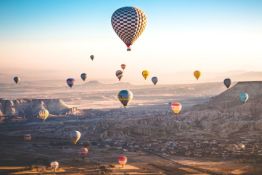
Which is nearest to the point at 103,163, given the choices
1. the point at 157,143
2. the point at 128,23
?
the point at 128,23

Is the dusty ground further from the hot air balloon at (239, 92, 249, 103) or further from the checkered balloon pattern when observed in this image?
the hot air balloon at (239, 92, 249, 103)

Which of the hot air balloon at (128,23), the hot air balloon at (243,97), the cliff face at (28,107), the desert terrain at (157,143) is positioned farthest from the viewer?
the cliff face at (28,107)

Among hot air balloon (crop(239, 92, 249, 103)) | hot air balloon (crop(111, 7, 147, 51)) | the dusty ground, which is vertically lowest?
the dusty ground

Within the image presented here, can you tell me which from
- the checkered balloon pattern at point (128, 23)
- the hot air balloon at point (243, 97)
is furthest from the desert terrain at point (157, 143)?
the checkered balloon pattern at point (128, 23)

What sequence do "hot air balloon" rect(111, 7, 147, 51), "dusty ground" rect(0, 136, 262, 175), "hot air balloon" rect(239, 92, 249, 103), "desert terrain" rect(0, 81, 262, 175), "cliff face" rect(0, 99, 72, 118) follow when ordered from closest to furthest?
"dusty ground" rect(0, 136, 262, 175), "desert terrain" rect(0, 81, 262, 175), "hot air balloon" rect(111, 7, 147, 51), "hot air balloon" rect(239, 92, 249, 103), "cliff face" rect(0, 99, 72, 118)

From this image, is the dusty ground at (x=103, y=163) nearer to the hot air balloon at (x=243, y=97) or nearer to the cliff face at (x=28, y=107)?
the hot air balloon at (x=243, y=97)

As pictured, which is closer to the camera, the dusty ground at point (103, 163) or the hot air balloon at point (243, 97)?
the dusty ground at point (103, 163)

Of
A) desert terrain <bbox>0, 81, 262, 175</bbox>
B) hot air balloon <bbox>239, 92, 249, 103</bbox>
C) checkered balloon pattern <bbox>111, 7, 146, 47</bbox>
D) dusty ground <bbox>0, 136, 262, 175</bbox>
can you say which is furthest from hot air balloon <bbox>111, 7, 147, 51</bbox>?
hot air balloon <bbox>239, 92, 249, 103</bbox>

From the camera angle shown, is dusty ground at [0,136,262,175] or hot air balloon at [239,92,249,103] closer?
dusty ground at [0,136,262,175]
